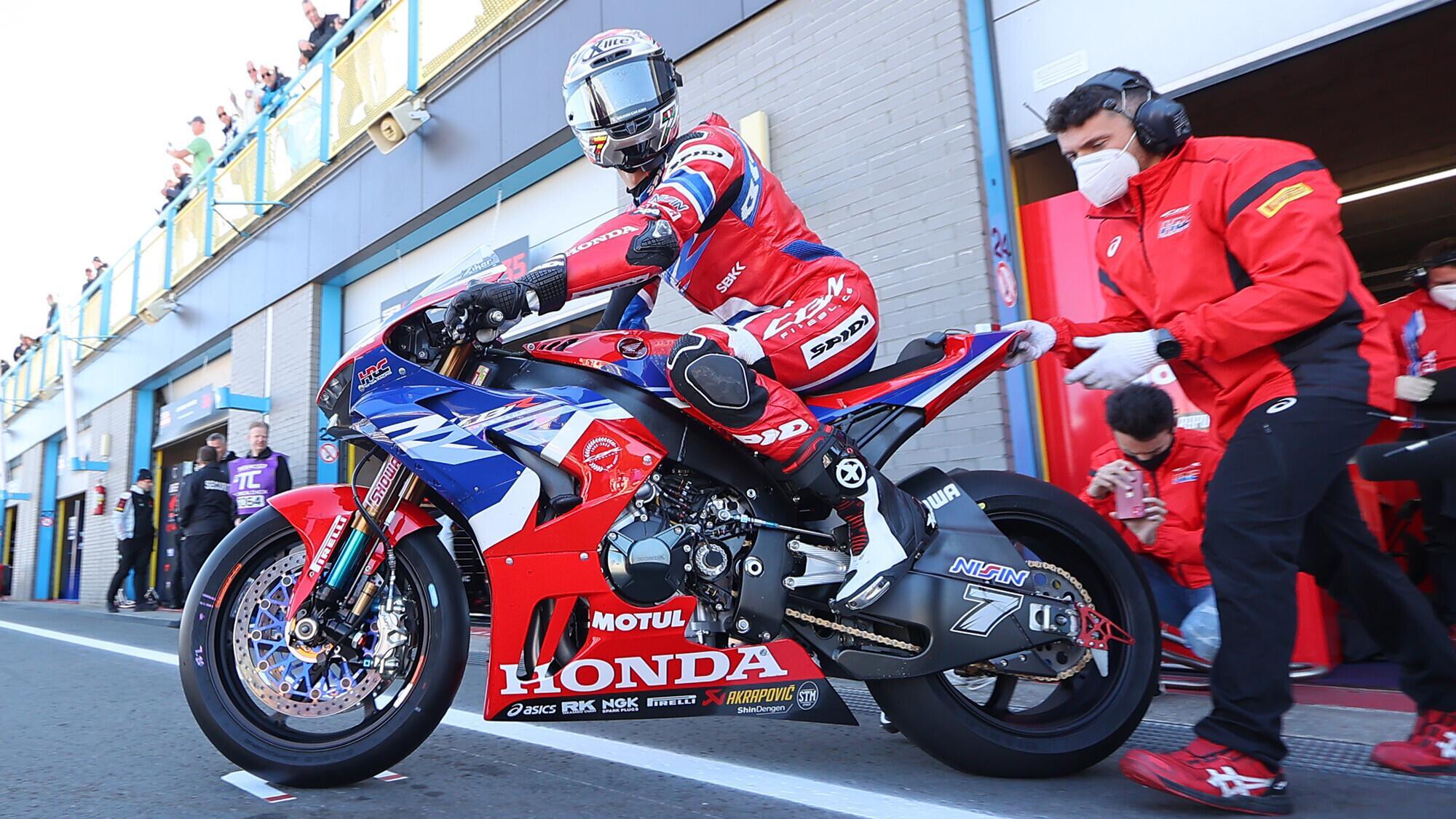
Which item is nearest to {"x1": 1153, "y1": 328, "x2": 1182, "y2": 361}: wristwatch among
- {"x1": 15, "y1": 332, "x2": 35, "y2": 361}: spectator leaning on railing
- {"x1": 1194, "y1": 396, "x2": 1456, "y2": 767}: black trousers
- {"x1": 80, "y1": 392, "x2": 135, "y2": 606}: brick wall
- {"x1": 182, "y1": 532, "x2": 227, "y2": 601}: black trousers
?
{"x1": 1194, "y1": 396, "x2": 1456, "y2": 767}: black trousers

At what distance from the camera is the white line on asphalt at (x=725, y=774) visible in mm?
1989

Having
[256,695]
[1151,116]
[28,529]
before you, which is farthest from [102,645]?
[28,529]

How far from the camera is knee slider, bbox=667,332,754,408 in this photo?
2250mm

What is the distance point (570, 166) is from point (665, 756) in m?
6.54

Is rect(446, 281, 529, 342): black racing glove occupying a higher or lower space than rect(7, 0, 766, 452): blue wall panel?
lower

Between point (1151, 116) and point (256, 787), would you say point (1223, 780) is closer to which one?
point (1151, 116)

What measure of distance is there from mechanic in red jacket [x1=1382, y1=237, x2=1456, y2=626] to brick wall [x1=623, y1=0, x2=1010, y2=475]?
1777 mm

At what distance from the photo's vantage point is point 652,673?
7.28 feet

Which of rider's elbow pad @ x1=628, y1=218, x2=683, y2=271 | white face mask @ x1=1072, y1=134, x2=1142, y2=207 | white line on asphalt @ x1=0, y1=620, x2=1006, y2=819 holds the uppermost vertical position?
white face mask @ x1=1072, y1=134, x2=1142, y2=207

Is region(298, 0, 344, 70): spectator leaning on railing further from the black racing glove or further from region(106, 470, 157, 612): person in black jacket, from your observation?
the black racing glove

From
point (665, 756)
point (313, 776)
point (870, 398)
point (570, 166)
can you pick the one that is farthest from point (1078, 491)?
point (570, 166)

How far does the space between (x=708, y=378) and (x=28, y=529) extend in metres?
27.9

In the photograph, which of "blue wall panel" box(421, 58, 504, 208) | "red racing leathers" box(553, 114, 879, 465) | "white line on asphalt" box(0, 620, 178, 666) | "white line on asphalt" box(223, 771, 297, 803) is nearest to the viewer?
"white line on asphalt" box(223, 771, 297, 803)

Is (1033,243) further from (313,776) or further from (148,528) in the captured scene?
(148,528)
